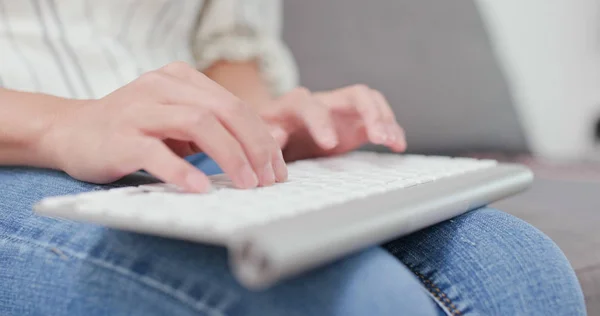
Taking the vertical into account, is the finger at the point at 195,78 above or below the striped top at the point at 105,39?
above

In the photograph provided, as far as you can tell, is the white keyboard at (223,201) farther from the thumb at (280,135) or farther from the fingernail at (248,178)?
the thumb at (280,135)

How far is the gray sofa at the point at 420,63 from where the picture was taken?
3.87ft

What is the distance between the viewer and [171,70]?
44cm

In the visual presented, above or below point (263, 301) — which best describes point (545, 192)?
below

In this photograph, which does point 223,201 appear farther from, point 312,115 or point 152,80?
point 312,115

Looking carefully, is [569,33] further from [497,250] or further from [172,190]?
[172,190]

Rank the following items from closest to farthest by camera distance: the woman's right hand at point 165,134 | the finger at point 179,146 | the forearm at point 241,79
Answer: the woman's right hand at point 165,134 < the finger at point 179,146 < the forearm at point 241,79

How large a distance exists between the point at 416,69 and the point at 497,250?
86 cm

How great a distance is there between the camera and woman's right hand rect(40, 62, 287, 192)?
0.37 meters

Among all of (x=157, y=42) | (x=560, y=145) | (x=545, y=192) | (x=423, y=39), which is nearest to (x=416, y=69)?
(x=423, y=39)

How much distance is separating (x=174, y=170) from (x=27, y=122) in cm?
17

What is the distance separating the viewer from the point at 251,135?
1.30 ft

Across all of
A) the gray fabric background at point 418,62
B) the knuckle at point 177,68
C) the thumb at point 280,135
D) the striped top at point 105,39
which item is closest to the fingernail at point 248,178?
the knuckle at point 177,68

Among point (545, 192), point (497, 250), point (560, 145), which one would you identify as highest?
point (497, 250)
